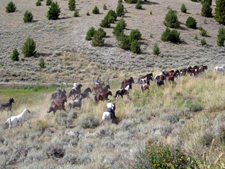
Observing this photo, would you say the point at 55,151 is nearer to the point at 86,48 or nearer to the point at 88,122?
the point at 88,122

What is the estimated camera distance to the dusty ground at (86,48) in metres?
27.9

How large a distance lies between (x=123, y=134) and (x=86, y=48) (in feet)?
100

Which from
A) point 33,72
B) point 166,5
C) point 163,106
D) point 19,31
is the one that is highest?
point 166,5

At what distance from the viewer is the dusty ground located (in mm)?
27875

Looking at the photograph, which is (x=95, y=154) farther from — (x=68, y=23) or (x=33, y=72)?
(x=68, y=23)

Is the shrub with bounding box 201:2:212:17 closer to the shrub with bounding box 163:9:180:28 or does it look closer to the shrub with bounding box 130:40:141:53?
the shrub with bounding box 163:9:180:28

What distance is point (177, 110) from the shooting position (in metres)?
8.74

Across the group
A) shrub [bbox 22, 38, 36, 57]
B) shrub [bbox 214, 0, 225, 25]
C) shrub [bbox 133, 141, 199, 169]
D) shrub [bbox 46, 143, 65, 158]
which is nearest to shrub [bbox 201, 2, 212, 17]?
shrub [bbox 214, 0, 225, 25]

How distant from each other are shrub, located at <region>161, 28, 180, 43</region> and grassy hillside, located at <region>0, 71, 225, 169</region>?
29459 mm

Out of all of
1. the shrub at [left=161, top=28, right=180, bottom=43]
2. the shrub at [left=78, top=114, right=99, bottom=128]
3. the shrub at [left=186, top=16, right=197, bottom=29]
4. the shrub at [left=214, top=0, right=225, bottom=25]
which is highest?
the shrub at [left=214, top=0, right=225, bottom=25]

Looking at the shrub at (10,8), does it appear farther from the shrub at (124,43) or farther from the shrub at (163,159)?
the shrub at (163,159)

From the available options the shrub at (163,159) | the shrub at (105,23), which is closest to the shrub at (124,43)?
the shrub at (105,23)

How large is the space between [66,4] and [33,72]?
43781mm

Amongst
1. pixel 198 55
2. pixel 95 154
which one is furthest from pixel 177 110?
pixel 198 55
